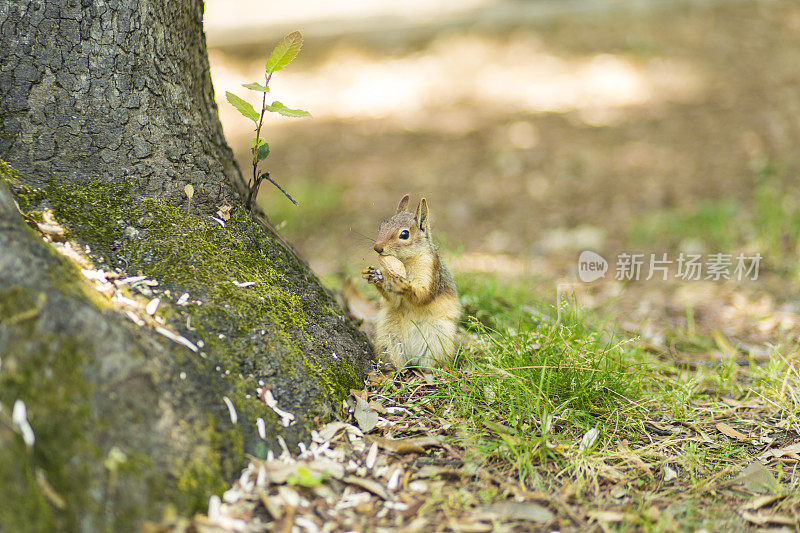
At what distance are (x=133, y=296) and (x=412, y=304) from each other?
3.61 ft

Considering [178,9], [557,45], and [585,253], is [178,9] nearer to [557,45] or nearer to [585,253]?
[585,253]

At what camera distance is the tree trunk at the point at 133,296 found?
162 centimetres

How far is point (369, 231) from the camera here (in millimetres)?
5836

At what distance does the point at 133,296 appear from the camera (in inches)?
81.1

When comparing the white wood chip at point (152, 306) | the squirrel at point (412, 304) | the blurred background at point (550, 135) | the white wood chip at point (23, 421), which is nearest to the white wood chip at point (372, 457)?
the squirrel at point (412, 304)

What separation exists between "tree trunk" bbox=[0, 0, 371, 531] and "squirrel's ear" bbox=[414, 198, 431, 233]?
51 centimetres

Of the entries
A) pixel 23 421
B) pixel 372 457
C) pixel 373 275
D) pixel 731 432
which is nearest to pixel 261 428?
pixel 372 457

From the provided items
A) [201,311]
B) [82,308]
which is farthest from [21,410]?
[201,311]

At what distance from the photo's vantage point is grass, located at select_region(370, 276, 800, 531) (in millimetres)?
2131

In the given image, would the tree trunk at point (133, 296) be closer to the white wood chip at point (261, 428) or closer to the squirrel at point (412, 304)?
the white wood chip at point (261, 428)

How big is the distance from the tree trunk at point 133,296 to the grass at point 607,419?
1.58 feet

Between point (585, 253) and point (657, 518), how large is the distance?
355cm

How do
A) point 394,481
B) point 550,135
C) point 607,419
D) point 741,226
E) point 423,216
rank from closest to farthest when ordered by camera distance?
point 394,481
point 607,419
point 423,216
point 741,226
point 550,135

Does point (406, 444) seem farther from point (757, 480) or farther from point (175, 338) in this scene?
point (757, 480)
